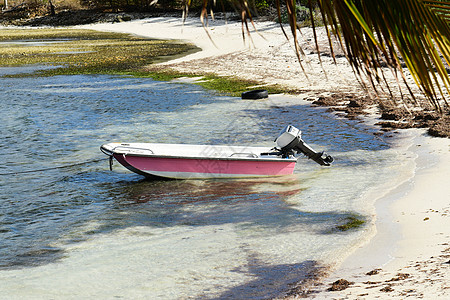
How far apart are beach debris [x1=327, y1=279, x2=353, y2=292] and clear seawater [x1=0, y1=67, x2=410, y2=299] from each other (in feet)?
2.01

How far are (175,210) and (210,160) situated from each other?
1733 millimetres

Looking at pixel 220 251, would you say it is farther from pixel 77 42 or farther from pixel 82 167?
pixel 77 42

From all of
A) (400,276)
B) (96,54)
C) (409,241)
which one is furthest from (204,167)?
(96,54)

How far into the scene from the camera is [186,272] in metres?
7.48

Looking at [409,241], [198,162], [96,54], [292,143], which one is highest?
[96,54]

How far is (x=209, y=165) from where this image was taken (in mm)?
11758

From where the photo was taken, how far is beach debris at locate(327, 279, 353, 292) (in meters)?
6.20

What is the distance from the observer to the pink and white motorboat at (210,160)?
1166 cm

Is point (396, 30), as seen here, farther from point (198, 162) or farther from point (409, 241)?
point (198, 162)

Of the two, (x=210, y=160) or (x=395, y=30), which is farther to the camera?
(x=210, y=160)

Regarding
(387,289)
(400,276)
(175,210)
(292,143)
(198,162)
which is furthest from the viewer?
(198,162)

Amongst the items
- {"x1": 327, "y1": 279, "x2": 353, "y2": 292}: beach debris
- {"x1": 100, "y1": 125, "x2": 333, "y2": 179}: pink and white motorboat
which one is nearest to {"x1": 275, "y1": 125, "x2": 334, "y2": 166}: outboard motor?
{"x1": 100, "y1": 125, "x2": 333, "y2": 179}: pink and white motorboat

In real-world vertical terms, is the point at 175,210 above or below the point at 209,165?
below

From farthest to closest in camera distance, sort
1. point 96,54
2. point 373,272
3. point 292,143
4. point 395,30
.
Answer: point 96,54 → point 292,143 → point 373,272 → point 395,30
